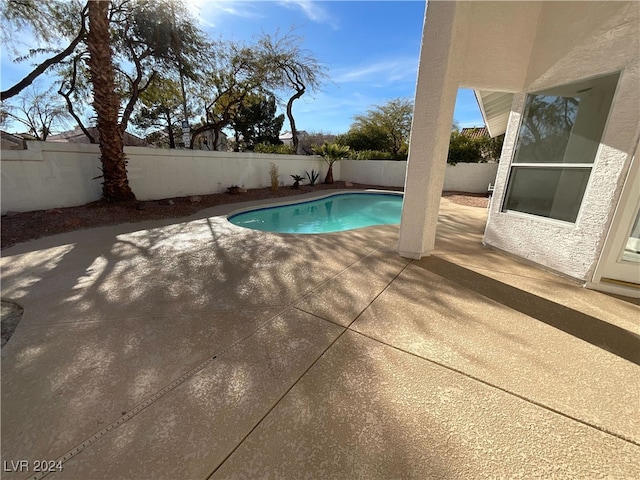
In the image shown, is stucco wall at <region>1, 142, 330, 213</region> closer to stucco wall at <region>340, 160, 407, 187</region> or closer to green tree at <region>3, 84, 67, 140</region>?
stucco wall at <region>340, 160, 407, 187</region>

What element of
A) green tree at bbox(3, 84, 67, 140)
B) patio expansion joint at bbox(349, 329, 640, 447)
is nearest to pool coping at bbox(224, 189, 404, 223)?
patio expansion joint at bbox(349, 329, 640, 447)

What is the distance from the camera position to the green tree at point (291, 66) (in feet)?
47.4

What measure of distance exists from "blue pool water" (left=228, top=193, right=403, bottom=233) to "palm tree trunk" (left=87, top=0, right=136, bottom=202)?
311cm

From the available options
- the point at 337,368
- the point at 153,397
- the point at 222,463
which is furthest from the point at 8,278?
the point at 337,368

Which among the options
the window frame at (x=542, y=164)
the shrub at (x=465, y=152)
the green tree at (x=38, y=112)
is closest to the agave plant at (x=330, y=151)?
the shrub at (x=465, y=152)

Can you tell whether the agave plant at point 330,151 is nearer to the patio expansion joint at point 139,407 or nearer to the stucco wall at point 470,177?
the stucco wall at point 470,177

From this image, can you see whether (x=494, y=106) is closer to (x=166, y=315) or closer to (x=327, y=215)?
(x=327, y=215)

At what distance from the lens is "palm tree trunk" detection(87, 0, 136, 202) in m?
5.97

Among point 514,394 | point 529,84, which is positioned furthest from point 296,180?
point 514,394

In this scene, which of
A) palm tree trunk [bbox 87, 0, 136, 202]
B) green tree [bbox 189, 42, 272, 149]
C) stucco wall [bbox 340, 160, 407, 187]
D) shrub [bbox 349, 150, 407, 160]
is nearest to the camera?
palm tree trunk [bbox 87, 0, 136, 202]

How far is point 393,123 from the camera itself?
20922 mm

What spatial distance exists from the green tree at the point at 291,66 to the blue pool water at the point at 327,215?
28.3ft

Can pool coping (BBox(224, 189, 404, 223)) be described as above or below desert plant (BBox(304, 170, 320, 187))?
below

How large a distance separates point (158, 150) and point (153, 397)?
347 inches
